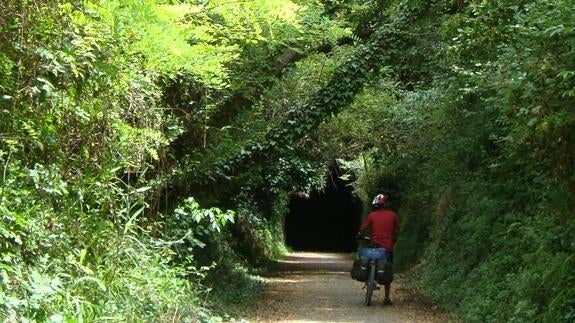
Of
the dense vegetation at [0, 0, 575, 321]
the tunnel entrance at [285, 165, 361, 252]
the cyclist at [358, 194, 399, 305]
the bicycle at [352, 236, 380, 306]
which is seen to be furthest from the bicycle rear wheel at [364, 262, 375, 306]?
the tunnel entrance at [285, 165, 361, 252]

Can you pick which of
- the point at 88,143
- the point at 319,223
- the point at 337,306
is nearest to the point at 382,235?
the point at 337,306

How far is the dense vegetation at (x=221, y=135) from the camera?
18.7 feet

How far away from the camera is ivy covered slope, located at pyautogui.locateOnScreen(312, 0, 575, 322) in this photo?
6.38 metres

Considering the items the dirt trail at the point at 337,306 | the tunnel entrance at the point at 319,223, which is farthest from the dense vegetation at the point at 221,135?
the tunnel entrance at the point at 319,223

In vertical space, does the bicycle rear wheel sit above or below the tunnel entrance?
above

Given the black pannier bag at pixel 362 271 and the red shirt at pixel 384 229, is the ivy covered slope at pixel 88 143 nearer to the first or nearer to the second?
the black pannier bag at pixel 362 271

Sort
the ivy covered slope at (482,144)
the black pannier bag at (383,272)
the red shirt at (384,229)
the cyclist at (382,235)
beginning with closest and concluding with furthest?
the ivy covered slope at (482,144), the black pannier bag at (383,272), the cyclist at (382,235), the red shirt at (384,229)

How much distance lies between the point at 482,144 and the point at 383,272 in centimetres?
326

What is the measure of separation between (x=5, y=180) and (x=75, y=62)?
131 cm

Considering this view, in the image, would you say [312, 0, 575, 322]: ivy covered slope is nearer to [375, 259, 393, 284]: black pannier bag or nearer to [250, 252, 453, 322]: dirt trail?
[250, 252, 453, 322]: dirt trail

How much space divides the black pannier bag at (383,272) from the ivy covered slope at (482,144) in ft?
4.04

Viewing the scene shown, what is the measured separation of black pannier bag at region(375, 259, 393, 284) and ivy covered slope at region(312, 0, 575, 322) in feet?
4.04

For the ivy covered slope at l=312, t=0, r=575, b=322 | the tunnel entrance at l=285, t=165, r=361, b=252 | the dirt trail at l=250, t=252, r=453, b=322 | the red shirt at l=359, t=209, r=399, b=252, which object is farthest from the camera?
the tunnel entrance at l=285, t=165, r=361, b=252

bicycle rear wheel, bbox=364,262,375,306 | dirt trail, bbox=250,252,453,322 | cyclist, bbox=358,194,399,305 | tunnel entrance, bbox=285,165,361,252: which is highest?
cyclist, bbox=358,194,399,305
